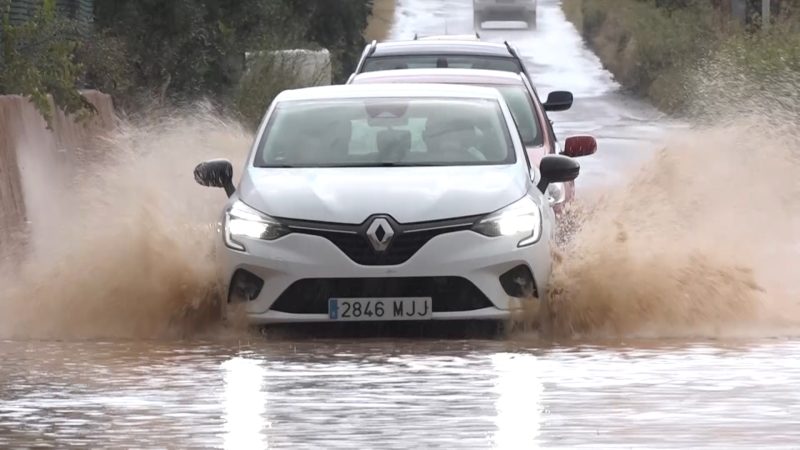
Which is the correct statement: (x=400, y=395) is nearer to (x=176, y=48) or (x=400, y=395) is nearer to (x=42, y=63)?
(x=42, y=63)

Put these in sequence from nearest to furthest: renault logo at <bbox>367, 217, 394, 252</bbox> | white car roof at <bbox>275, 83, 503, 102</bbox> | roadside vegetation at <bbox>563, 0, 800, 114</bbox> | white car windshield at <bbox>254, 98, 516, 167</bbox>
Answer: renault logo at <bbox>367, 217, 394, 252</bbox> < white car windshield at <bbox>254, 98, 516, 167</bbox> < white car roof at <bbox>275, 83, 503, 102</bbox> < roadside vegetation at <bbox>563, 0, 800, 114</bbox>

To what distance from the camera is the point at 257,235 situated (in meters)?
11.6

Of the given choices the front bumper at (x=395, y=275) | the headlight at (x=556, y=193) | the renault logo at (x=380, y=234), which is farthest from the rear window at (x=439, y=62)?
the renault logo at (x=380, y=234)

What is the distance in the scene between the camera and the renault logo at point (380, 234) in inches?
448

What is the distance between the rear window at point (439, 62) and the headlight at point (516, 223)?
9.26 m

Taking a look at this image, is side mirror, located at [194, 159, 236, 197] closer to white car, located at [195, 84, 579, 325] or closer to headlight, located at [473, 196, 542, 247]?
white car, located at [195, 84, 579, 325]

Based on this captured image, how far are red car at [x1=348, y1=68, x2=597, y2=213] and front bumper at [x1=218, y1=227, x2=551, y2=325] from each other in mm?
3340

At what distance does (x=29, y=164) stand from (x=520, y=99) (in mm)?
4264

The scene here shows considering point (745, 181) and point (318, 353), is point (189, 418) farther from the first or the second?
point (745, 181)

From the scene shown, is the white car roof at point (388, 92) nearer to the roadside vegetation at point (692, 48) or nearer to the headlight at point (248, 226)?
the headlight at point (248, 226)

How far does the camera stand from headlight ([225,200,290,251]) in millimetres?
11555

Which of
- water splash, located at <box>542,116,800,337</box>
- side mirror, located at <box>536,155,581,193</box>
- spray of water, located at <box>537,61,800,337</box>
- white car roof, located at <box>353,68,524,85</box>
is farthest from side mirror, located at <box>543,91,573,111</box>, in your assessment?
side mirror, located at <box>536,155,581,193</box>

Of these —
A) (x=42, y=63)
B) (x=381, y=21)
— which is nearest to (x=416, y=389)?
(x=42, y=63)

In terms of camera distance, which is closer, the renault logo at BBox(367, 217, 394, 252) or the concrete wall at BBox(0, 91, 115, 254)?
the renault logo at BBox(367, 217, 394, 252)
